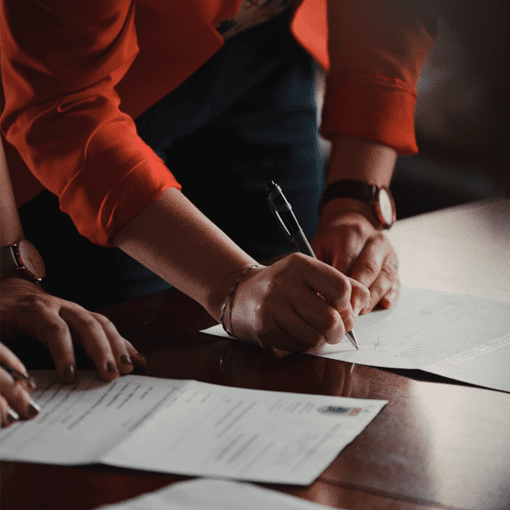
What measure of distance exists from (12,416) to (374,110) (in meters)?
0.84

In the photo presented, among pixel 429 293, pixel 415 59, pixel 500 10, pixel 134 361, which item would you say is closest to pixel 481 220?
pixel 415 59

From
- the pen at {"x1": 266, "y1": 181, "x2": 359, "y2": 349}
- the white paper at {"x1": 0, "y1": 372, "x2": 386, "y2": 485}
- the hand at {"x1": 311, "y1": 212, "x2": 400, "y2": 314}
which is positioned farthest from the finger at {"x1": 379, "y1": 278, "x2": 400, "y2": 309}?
the white paper at {"x1": 0, "y1": 372, "x2": 386, "y2": 485}

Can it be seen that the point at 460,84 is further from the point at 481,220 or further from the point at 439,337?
the point at 439,337

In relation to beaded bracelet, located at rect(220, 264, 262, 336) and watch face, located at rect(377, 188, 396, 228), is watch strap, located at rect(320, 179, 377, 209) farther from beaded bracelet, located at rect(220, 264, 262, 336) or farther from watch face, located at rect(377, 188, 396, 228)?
beaded bracelet, located at rect(220, 264, 262, 336)

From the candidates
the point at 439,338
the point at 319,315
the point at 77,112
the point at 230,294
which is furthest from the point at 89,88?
the point at 439,338

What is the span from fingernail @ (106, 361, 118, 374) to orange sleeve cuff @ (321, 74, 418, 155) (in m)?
0.69

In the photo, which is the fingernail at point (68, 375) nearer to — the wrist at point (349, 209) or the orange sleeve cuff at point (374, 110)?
the wrist at point (349, 209)

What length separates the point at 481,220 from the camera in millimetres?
1361

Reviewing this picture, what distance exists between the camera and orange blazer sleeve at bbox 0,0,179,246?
2.62ft

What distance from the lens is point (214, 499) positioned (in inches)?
14.7

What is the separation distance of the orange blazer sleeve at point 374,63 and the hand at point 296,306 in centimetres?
50

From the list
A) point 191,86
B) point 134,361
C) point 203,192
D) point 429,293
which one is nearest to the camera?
point 134,361

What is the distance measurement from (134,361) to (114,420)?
0.13 m

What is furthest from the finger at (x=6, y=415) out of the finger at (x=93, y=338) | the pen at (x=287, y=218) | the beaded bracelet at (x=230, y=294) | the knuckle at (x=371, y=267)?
the knuckle at (x=371, y=267)
